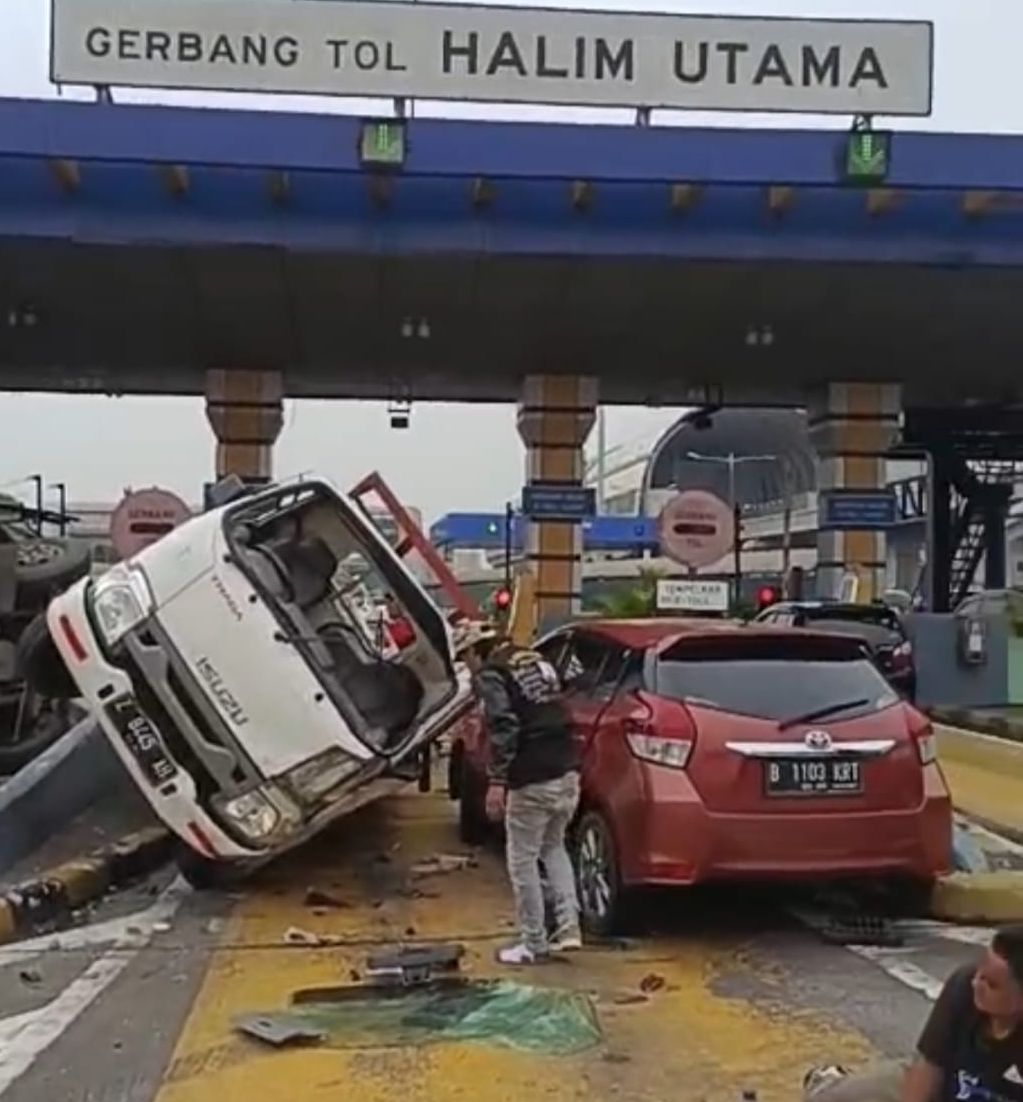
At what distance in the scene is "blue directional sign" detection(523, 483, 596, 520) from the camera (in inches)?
1056

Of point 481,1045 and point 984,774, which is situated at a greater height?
point 481,1045

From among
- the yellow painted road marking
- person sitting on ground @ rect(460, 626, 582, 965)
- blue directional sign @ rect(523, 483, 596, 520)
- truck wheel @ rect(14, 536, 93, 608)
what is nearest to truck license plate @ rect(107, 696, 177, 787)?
the yellow painted road marking

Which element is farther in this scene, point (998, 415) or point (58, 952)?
point (998, 415)

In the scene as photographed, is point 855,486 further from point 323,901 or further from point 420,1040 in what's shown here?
point 420,1040

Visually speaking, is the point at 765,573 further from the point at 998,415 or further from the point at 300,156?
the point at 300,156

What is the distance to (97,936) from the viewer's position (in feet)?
29.9

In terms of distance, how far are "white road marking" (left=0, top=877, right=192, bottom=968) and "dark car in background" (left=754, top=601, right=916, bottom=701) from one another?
42.5 feet

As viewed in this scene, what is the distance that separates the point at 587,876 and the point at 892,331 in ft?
58.4

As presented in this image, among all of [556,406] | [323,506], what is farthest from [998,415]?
[323,506]

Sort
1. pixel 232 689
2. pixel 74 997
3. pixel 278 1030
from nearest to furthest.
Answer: pixel 278 1030 < pixel 74 997 < pixel 232 689

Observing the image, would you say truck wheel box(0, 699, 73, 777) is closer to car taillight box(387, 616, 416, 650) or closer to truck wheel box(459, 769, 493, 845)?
truck wheel box(459, 769, 493, 845)

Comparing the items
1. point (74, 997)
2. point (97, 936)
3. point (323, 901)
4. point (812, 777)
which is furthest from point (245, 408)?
point (74, 997)

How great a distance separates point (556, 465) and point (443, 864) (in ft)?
52.7

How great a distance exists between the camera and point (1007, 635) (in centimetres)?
2636
